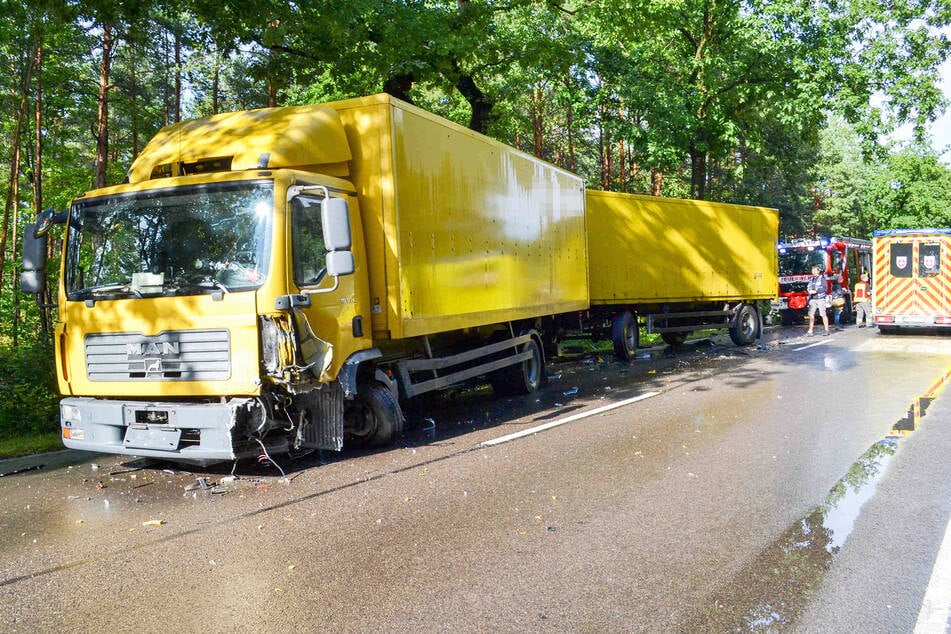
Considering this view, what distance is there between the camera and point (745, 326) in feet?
67.0

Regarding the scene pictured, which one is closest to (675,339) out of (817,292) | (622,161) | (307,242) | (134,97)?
(817,292)

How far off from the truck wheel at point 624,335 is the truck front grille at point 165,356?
11123 mm

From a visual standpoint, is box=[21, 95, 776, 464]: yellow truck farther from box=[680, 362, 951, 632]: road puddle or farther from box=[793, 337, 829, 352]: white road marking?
box=[793, 337, 829, 352]: white road marking

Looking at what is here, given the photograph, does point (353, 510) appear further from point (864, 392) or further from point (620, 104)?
point (620, 104)

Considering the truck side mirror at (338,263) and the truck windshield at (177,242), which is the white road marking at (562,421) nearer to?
the truck side mirror at (338,263)

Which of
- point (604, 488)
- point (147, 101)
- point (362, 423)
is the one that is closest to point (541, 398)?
point (362, 423)

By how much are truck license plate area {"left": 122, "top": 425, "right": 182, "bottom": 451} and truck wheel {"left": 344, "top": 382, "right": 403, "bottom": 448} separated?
6.54ft

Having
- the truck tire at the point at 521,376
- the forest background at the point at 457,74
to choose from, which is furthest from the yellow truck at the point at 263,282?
the forest background at the point at 457,74

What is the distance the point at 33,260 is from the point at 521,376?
6.75 metres

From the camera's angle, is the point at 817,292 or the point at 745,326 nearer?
the point at 745,326

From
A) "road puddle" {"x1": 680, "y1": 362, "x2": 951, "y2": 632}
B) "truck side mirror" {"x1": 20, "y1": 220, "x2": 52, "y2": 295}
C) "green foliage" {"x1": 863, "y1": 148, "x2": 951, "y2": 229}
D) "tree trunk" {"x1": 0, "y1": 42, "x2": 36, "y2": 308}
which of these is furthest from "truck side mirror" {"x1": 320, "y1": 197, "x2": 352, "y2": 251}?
"green foliage" {"x1": 863, "y1": 148, "x2": 951, "y2": 229}

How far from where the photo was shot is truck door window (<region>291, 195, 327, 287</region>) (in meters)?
6.87

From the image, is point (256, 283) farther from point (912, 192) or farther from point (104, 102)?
point (912, 192)

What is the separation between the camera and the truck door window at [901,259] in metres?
22.0
